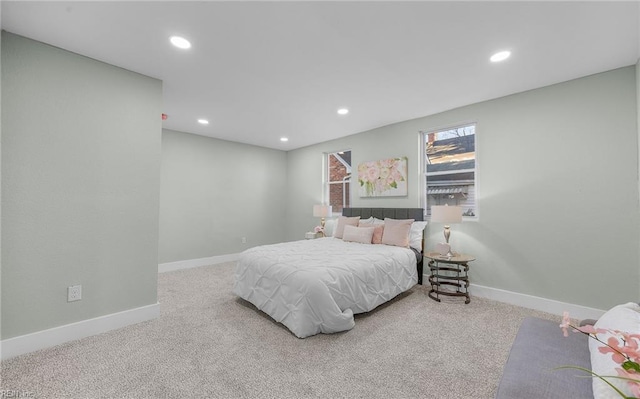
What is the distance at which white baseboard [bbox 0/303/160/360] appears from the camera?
6.63 feet

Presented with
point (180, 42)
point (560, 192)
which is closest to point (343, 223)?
point (560, 192)

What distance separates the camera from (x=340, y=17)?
190cm

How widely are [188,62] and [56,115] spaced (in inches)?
48.1

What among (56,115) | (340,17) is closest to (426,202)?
(340,17)

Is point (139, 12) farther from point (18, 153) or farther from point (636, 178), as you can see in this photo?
point (636, 178)

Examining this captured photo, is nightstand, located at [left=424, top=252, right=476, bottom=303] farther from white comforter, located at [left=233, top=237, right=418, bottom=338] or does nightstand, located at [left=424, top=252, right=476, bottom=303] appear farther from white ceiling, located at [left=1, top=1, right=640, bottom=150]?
white ceiling, located at [left=1, top=1, right=640, bottom=150]

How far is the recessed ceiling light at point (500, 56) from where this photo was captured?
232 cm

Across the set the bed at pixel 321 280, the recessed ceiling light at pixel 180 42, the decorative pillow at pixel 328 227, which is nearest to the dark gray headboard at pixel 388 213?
the decorative pillow at pixel 328 227

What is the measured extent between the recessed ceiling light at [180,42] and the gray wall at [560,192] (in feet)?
11.0

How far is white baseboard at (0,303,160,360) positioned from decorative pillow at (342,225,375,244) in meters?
2.64

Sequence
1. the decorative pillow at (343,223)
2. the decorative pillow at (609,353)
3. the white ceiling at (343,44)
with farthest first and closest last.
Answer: the decorative pillow at (343,223)
the white ceiling at (343,44)
the decorative pillow at (609,353)

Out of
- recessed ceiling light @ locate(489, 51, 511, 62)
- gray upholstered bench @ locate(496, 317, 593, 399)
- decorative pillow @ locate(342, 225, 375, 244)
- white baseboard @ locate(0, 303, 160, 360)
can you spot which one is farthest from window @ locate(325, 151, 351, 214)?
gray upholstered bench @ locate(496, 317, 593, 399)

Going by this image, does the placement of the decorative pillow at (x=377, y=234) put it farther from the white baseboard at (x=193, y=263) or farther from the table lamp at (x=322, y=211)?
the white baseboard at (x=193, y=263)

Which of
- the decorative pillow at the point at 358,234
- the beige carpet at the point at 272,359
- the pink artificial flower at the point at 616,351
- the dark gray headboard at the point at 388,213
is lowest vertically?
the beige carpet at the point at 272,359
